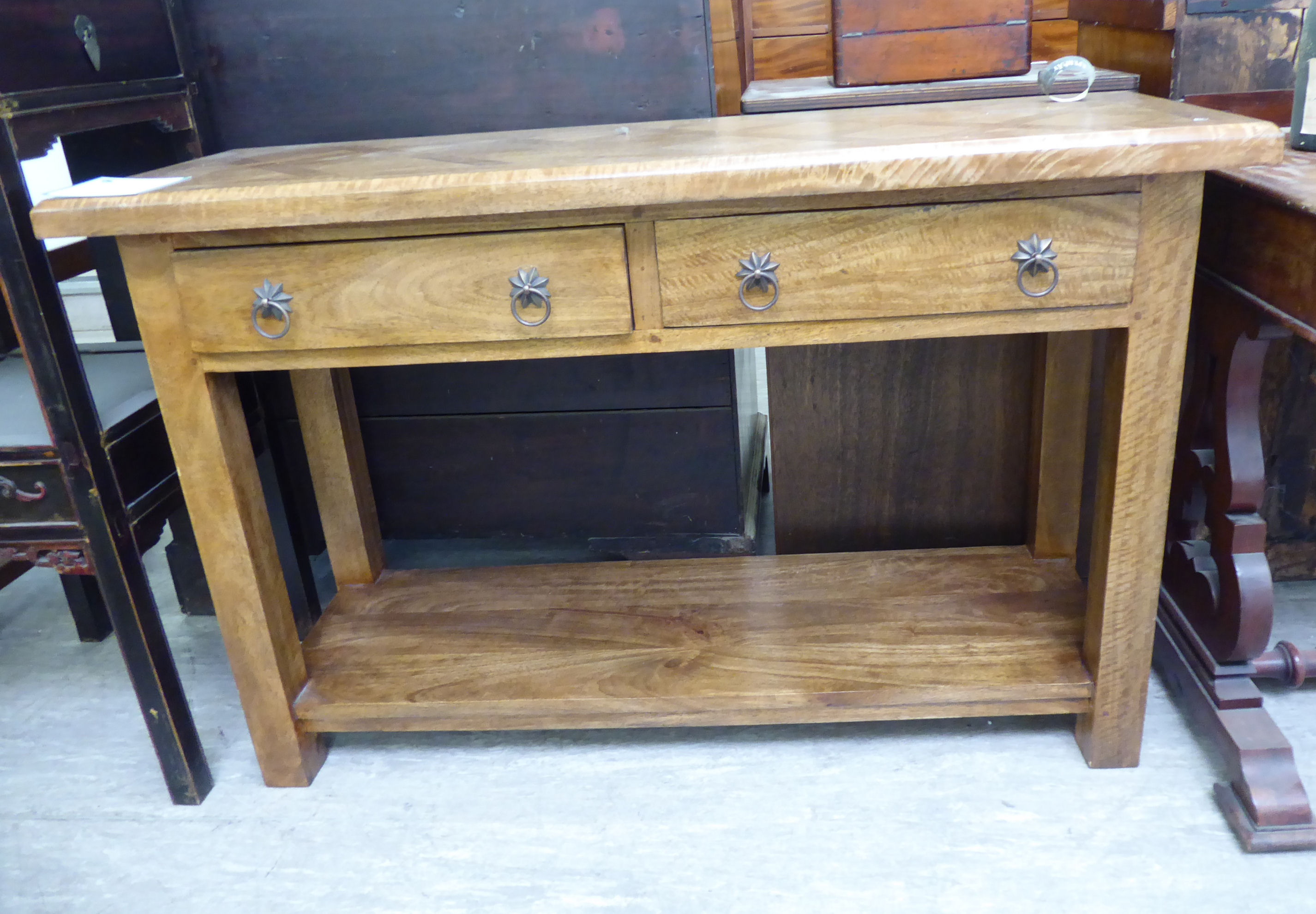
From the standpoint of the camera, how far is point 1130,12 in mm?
1376

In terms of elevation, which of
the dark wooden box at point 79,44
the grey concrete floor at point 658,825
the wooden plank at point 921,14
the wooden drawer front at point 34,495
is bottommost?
the grey concrete floor at point 658,825

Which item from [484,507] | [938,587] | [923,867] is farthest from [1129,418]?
[484,507]

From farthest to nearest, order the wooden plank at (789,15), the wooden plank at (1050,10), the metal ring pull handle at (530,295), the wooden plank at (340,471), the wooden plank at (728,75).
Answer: the wooden plank at (789,15), the wooden plank at (1050,10), the wooden plank at (728,75), the wooden plank at (340,471), the metal ring pull handle at (530,295)

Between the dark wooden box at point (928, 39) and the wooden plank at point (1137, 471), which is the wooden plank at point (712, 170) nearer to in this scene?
the wooden plank at point (1137, 471)

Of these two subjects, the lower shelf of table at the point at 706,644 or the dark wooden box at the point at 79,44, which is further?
the lower shelf of table at the point at 706,644

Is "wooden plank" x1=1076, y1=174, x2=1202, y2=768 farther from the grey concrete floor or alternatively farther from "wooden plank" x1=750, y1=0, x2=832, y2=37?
"wooden plank" x1=750, y1=0, x2=832, y2=37

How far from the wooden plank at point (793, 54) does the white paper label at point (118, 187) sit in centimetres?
235

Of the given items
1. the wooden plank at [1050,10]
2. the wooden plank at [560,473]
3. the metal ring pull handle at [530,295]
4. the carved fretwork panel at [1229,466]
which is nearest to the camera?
the metal ring pull handle at [530,295]

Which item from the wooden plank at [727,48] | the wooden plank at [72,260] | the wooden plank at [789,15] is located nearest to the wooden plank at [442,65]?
the wooden plank at [72,260]

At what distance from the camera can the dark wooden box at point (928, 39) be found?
52.6 inches

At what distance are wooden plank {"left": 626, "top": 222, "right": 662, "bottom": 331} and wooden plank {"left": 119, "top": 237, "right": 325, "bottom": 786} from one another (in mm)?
508

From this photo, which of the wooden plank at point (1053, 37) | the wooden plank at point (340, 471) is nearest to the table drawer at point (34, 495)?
the wooden plank at point (340, 471)

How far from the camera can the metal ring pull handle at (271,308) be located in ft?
3.51

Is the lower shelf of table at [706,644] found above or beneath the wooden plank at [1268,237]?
beneath
